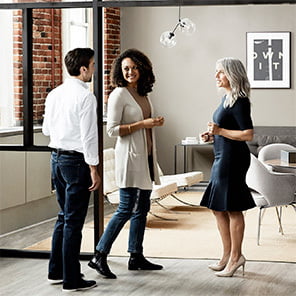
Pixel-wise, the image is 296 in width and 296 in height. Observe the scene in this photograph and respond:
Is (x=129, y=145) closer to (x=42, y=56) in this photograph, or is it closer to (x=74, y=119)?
(x=74, y=119)

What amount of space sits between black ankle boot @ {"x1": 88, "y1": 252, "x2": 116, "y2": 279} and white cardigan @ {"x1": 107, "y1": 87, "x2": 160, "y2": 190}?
1.66 ft

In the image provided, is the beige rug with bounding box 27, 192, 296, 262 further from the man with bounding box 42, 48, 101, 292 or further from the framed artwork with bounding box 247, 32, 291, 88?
the framed artwork with bounding box 247, 32, 291, 88

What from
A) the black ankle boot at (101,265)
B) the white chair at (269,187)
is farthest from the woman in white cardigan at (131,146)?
the white chair at (269,187)

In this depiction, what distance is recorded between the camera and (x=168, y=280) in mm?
5133

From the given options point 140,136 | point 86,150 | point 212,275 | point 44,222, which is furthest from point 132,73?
point 44,222

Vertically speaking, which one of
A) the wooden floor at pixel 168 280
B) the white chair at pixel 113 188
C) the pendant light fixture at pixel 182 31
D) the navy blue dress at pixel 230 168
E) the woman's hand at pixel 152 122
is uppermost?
the pendant light fixture at pixel 182 31

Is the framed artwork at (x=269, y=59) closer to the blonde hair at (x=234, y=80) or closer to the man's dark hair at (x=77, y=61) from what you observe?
the blonde hair at (x=234, y=80)

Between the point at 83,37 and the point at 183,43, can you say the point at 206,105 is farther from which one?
the point at 83,37

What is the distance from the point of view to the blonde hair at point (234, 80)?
5129 millimetres

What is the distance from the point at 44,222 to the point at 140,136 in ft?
7.24

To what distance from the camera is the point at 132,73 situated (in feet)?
17.4

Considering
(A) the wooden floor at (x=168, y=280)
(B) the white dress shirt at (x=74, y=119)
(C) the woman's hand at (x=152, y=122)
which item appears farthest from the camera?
(C) the woman's hand at (x=152, y=122)

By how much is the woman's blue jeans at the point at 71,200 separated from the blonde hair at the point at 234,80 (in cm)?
110

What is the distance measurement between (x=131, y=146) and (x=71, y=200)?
71 centimetres
